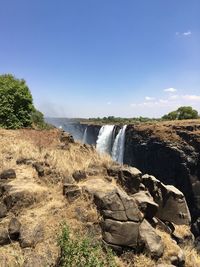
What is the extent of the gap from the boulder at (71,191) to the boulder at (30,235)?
3.91ft

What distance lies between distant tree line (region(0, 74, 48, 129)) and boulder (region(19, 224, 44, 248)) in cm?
1326

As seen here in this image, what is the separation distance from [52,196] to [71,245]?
2161mm

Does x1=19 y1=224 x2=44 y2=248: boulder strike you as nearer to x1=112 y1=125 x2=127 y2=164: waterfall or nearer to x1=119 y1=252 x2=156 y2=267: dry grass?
x1=119 y1=252 x2=156 y2=267: dry grass

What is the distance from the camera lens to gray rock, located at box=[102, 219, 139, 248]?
266 inches

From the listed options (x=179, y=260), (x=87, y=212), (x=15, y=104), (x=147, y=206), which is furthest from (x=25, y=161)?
(x=15, y=104)

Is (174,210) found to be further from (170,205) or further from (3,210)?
(3,210)

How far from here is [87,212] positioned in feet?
23.6

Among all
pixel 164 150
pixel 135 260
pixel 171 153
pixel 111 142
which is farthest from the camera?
pixel 111 142

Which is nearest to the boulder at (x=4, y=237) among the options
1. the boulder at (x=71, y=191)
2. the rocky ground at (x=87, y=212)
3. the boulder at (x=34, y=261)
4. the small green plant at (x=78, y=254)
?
the rocky ground at (x=87, y=212)

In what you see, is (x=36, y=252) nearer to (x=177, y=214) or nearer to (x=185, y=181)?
(x=177, y=214)

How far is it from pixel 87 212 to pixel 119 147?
43.8 metres

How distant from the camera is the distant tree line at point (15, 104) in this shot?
19.6 m

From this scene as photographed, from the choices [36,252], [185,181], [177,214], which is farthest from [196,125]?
[36,252]

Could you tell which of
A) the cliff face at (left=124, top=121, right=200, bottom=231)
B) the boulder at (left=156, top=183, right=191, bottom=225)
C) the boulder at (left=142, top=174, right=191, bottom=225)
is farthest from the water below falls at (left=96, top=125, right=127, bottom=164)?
the boulder at (left=156, top=183, right=191, bottom=225)
